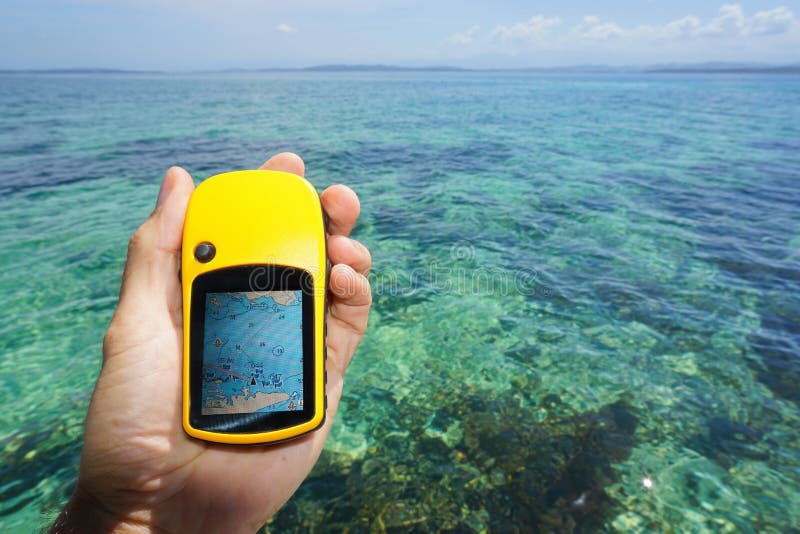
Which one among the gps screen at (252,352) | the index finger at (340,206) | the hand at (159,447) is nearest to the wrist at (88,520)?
the hand at (159,447)

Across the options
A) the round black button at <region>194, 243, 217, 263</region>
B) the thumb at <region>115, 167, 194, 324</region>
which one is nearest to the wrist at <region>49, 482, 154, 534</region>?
the thumb at <region>115, 167, 194, 324</region>

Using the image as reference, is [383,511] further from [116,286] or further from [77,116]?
[77,116]

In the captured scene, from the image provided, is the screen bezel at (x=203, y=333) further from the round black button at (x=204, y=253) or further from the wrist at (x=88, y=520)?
the wrist at (x=88, y=520)

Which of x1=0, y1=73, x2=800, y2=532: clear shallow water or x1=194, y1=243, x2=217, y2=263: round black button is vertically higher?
x1=194, y1=243, x2=217, y2=263: round black button

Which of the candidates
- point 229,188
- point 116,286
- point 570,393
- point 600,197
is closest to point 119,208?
point 116,286

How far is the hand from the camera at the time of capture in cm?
235

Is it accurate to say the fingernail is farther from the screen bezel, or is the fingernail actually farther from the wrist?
the wrist

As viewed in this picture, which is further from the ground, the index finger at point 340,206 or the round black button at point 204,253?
the index finger at point 340,206

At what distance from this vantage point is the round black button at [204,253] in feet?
8.60

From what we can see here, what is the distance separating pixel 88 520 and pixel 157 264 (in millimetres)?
1371

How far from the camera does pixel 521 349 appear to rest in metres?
5.95

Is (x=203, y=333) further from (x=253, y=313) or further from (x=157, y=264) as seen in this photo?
(x=157, y=264)

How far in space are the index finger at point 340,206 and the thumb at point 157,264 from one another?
89cm

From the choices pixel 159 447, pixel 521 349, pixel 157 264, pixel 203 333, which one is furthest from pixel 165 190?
pixel 521 349
